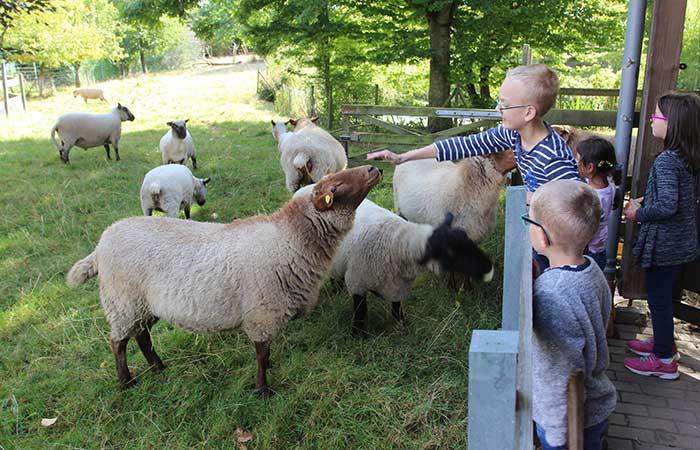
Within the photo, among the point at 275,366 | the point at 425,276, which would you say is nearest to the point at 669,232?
the point at 425,276

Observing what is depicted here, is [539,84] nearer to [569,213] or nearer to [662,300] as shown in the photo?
[569,213]

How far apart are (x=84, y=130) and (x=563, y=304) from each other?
12.6 metres

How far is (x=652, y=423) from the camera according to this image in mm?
3266

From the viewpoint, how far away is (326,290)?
222 inches

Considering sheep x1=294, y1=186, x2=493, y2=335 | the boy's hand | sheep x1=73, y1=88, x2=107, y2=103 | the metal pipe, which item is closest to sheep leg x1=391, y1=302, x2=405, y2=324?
sheep x1=294, y1=186, x2=493, y2=335

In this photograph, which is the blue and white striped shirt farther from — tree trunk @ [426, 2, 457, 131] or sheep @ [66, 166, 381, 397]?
tree trunk @ [426, 2, 457, 131]

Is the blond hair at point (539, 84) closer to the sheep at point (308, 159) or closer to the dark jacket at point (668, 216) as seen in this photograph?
the dark jacket at point (668, 216)

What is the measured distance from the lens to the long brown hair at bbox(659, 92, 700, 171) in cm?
339

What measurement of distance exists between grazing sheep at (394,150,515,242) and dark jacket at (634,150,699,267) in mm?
1772

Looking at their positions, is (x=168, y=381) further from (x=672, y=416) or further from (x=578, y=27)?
(x=578, y=27)

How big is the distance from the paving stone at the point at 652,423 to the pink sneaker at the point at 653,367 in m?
0.52

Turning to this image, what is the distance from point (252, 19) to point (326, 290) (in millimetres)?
11040

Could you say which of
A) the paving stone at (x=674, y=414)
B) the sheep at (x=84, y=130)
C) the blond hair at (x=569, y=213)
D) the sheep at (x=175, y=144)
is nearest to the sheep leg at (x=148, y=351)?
the blond hair at (x=569, y=213)

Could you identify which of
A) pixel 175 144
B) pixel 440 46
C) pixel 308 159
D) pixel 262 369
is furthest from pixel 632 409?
pixel 440 46
